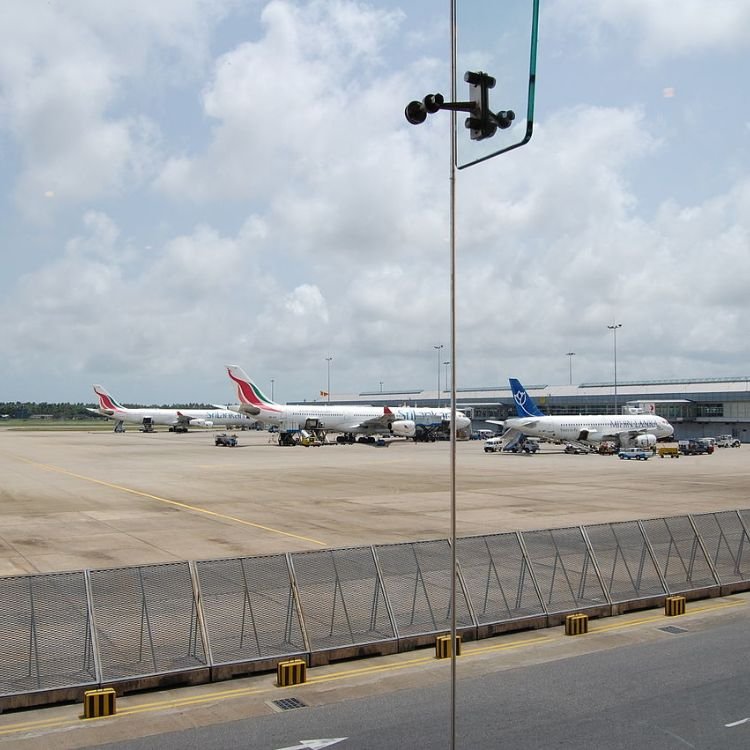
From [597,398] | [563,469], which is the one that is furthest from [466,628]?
[597,398]

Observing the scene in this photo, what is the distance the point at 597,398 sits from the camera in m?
140

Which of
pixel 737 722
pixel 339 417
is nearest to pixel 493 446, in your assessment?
pixel 339 417

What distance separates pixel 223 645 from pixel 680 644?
319 inches

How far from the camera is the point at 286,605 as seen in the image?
1417cm

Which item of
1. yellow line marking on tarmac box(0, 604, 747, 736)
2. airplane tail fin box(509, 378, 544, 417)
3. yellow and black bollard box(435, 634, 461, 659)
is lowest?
yellow line marking on tarmac box(0, 604, 747, 736)

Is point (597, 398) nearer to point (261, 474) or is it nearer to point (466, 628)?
point (261, 474)

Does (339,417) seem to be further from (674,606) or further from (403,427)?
(674,606)

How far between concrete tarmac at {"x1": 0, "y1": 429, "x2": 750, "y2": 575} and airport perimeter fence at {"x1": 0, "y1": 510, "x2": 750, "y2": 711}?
764cm

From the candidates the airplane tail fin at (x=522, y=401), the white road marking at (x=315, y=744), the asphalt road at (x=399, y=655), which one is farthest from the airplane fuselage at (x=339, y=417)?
the white road marking at (x=315, y=744)

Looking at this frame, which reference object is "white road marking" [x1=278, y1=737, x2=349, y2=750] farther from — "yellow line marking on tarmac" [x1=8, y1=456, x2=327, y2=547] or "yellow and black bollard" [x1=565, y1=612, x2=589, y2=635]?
"yellow line marking on tarmac" [x1=8, y1=456, x2=327, y2=547]

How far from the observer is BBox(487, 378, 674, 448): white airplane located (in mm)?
83562

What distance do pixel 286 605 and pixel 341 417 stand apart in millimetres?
86319

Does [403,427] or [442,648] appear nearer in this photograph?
[442,648]

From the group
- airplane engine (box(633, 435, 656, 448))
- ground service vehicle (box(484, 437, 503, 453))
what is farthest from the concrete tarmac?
ground service vehicle (box(484, 437, 503, 453))
